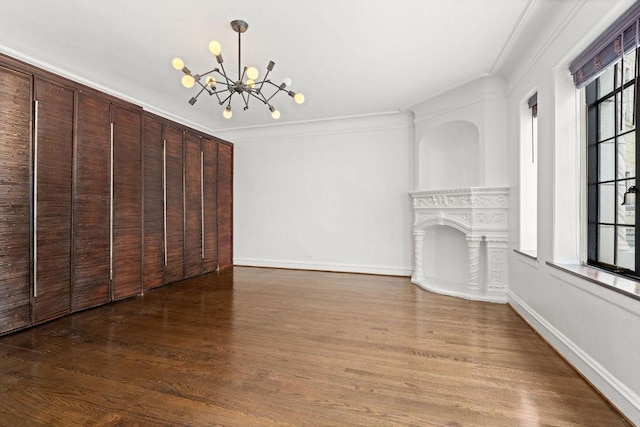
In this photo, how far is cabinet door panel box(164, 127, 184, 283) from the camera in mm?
4801

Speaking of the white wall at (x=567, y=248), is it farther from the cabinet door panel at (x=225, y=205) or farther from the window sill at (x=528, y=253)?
the cabinet door panel at (x=225, y=205)

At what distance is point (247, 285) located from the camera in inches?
189

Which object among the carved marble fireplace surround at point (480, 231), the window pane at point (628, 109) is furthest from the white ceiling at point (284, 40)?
the carved marble fireplace surround at point (480, 231)

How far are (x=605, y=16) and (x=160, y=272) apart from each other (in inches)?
220

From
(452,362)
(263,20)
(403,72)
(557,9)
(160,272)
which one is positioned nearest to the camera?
(452,362)

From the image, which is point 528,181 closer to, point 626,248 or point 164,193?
point 626,248

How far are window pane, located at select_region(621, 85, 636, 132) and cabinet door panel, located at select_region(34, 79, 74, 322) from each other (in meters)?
5.12

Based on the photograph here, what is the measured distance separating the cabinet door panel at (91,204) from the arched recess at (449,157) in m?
4.54

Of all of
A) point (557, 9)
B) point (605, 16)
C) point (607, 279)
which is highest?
point (557, 9)

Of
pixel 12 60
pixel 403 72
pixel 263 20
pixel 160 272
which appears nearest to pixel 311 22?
pixel 263 20

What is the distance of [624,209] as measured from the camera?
217 centimetres

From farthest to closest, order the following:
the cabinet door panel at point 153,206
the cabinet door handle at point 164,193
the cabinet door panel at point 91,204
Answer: the cabinet door handle at point 164,193
the cabinet door panel at point 153,206
the cabinet door panel at point 91,204

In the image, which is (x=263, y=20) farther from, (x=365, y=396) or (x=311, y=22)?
(x=365, y=396)

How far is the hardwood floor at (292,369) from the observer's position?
178 cm
